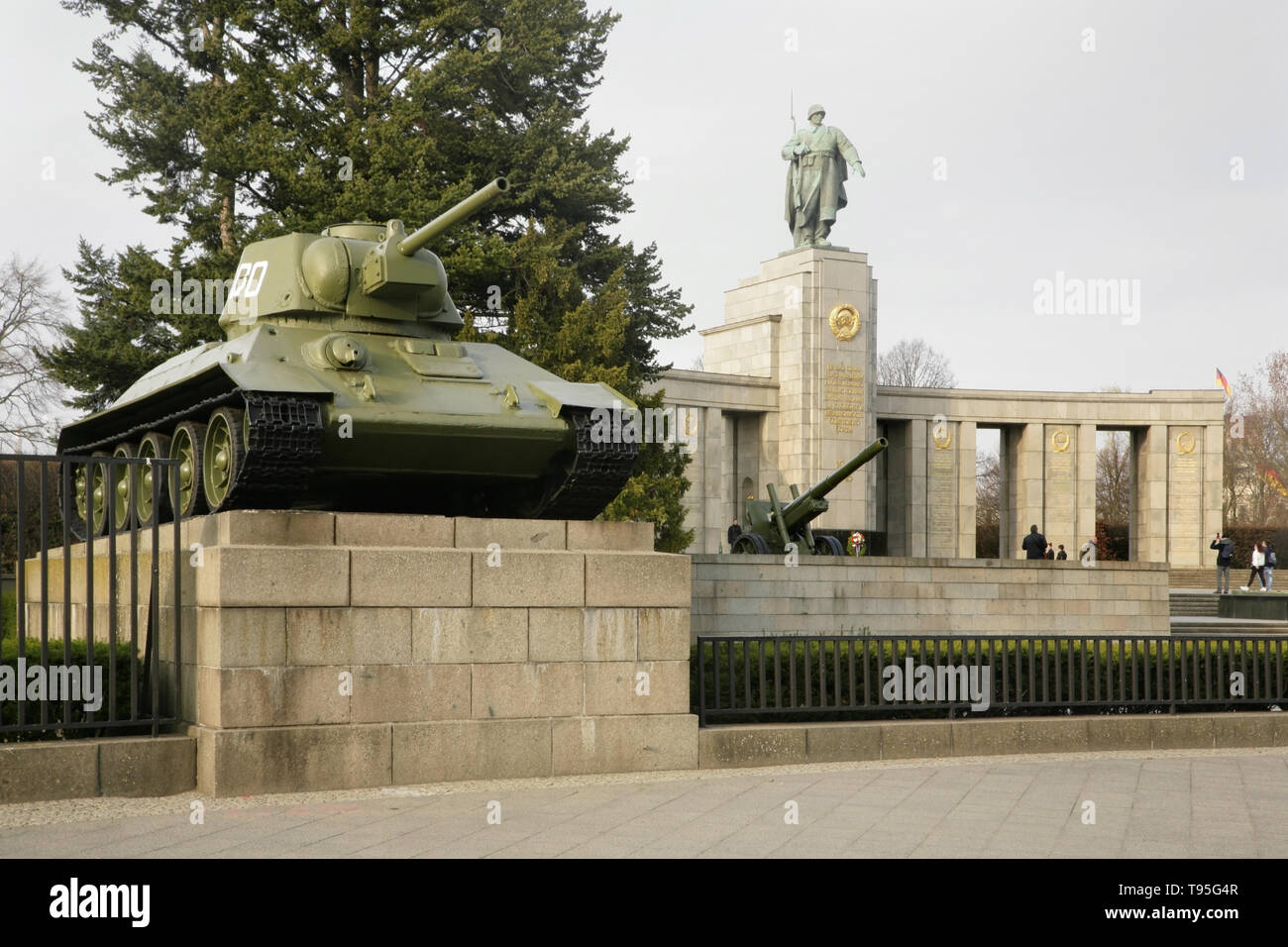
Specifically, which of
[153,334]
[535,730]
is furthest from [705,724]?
[153,334]

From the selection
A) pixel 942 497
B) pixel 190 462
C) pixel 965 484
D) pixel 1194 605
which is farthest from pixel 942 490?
pixel 190 462

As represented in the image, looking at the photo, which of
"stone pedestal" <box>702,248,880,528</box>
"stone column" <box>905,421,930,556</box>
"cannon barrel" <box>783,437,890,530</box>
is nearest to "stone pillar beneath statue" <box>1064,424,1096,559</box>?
"stone column" <box>905,421,930,556</box>

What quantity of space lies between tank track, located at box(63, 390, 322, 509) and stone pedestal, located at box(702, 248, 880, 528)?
105ft

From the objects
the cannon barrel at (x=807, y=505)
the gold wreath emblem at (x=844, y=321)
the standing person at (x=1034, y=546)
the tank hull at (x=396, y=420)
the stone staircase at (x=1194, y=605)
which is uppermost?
the gold wreath emblem at (x=844, y=321)

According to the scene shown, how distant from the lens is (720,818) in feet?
27.2

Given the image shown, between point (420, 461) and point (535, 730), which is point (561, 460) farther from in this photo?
point (535, 730)

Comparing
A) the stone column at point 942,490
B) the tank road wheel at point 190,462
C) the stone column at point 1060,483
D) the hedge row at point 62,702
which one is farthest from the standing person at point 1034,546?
the hedge row at point 62,702

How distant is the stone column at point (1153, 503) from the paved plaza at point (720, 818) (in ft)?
130

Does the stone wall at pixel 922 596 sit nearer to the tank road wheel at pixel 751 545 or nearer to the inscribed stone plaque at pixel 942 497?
the tank road wheel at pixel 751 545

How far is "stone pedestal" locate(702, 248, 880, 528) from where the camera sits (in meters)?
42.3

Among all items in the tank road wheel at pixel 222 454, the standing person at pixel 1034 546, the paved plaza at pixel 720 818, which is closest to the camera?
the paved plaza at pixel 720 818

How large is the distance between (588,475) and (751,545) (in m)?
15.3

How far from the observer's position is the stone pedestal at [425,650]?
919cm

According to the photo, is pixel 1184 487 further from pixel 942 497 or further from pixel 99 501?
pixel 99 501
